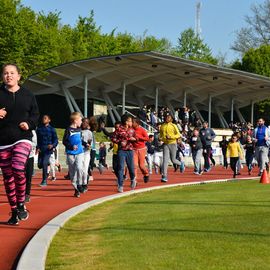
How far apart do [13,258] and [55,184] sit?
10604mm

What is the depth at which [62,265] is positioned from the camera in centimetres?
589

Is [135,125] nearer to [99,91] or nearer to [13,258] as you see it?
[13,258]

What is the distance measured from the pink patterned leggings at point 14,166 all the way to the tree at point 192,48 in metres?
76.8

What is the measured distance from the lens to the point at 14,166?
827cm

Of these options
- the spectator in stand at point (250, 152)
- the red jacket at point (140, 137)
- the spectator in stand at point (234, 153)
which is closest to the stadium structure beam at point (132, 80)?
the spectator in stand at point (250, 152)

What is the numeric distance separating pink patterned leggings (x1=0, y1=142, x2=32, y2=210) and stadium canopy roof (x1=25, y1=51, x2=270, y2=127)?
2886 cm

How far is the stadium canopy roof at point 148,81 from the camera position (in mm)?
40312

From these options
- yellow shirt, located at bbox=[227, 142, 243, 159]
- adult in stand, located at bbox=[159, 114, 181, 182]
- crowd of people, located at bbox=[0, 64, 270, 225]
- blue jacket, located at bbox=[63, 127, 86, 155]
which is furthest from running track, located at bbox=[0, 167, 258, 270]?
yellow shirt, located at bbox=[227, 142, 243, 159]

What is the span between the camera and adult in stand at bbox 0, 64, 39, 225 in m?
8.16

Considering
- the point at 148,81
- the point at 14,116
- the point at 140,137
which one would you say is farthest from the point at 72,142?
the point at 148,81

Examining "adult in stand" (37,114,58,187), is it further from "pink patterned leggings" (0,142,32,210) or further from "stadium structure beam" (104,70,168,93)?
"stadium structure beam" (104,70,168,93)

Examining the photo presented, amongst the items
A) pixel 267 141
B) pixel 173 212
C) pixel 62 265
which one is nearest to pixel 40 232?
pixel 62 265

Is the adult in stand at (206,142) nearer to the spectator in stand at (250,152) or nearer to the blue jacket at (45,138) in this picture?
the spectator in stand at (250,152)

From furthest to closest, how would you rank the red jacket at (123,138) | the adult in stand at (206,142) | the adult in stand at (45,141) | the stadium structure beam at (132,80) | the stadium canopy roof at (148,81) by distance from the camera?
1. the stadium structure beam at (132,80)
2. the stadium canopy roof at (148,81)
3. the adult in stand at (206,142)
4. the adult in stand at (45,141)
5. the red jacket at (123,138)
